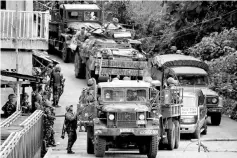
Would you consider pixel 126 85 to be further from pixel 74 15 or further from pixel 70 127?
pixel 74 15

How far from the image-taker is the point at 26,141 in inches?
792

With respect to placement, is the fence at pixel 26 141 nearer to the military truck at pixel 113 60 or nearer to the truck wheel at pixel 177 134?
the truck wheel at pixel 177 134

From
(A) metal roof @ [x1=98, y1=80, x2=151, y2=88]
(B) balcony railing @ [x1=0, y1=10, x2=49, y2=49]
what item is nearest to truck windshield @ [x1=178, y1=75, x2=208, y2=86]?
Answer: (B) balcony railing @ [x1=0, y1=10, x2=49, y2=49]

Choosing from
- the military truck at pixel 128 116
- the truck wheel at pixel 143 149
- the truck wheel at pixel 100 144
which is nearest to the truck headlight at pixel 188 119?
the military truck at pixel 128 116

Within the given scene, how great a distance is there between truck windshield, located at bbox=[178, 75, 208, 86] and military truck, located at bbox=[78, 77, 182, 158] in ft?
20.4

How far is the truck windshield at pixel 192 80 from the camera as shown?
30.1 meters

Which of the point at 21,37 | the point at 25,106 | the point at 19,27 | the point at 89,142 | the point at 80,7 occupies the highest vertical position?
the point at 80,7

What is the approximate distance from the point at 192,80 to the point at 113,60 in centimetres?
322

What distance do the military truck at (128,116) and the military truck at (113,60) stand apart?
7067 millimetres

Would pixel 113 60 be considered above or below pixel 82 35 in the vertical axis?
below

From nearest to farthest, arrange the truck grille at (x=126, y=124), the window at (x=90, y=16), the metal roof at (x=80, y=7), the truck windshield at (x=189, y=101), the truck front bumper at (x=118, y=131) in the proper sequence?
the truck front bumper at (x=118, y=131)
the truck grille at (x=126, y=124)
the truck windshield at (x=189, y=101)
the metal roof at (x=80, y=7)
the window at (x=90, y=16)

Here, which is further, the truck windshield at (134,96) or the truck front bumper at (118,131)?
the truck windshield at (134,96)

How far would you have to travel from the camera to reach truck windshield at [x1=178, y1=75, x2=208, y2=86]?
1185 inches

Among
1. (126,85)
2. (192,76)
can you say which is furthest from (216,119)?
(126,85)
